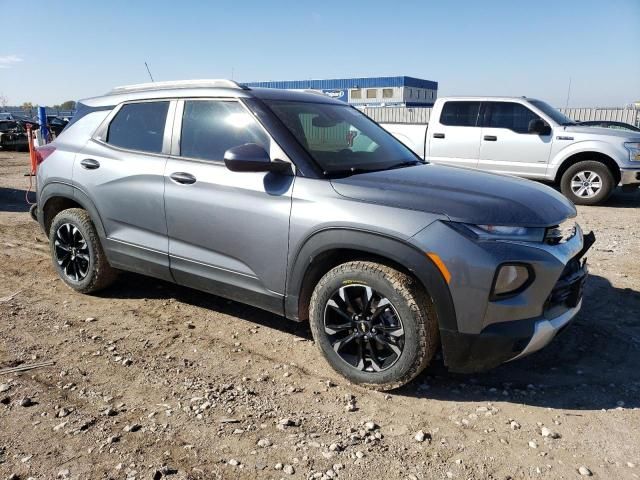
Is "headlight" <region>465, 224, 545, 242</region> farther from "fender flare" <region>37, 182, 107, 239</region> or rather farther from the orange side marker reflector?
"fender flare" <region>37, 182, 107, 239</region>

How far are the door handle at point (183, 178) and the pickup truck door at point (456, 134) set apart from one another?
7.21 meters

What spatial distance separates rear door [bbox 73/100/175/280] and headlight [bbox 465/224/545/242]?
2.24 meters

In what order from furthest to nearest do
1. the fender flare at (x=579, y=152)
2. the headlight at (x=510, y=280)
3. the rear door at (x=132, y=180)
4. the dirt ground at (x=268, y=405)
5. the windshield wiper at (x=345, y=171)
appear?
1. the fender flare at (x=579, y=152)
2. the rear door at (x=132, y=180)
3. the windshield wiper at (x=345, y=171)
4. the headlight at (x=510, y=280)
5. the dirt ground at (x=268, y=405)

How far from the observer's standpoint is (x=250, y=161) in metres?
3.14

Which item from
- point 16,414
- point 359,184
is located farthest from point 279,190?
point 16,414

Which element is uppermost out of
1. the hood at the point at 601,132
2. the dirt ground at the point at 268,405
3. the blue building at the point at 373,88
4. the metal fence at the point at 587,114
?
the blue building at the point at 373,88

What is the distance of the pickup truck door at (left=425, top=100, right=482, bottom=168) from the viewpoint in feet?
32.6

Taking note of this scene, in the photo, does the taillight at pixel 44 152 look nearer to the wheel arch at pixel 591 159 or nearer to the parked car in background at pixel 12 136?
the wheel arch at pixel 591 159

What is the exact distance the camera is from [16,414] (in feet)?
9.38

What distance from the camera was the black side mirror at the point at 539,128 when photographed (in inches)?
368

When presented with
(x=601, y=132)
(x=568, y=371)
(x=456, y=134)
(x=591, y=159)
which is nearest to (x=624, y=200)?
(x=591, y=159)

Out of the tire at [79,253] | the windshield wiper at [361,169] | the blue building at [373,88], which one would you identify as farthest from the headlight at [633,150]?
the blue building at [373,88]

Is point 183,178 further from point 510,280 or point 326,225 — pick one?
point 510,280

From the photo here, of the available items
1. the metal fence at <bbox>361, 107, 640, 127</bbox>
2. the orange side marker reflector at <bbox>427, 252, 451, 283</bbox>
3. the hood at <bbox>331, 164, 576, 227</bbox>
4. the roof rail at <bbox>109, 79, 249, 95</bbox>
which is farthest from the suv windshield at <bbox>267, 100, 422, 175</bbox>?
the metal fence at <bbox>361, 107, 640, 127</bbox>
